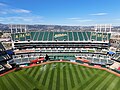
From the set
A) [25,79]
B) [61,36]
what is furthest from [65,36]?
[25,79]

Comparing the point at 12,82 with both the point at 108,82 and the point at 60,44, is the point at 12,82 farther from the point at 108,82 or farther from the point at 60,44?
the point at 60,44

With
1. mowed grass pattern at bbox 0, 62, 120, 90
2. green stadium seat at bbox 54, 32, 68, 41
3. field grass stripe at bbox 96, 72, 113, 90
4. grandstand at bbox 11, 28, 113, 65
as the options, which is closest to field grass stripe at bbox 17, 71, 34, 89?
mowed grass pattern at bbox 0, 62, 120, 90

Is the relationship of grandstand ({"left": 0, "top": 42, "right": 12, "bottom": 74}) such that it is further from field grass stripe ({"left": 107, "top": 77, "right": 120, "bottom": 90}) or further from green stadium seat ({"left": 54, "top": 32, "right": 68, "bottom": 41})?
field grass stripe ({"left": 107, "top": 77, "right": 120, "bottom": 90})

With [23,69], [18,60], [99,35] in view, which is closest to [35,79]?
[23,69]

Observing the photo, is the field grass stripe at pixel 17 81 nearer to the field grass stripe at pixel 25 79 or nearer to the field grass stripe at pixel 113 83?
the field grass stripe at pixel 25 79

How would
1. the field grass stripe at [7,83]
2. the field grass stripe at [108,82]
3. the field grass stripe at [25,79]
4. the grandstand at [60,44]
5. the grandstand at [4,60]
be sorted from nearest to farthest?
the field grass stripe at [108,82] → the field grass stripe at [7,83] → the field grass stripe at [25,79] → the grandstand at [4,60] → the grandstand at [60,44]

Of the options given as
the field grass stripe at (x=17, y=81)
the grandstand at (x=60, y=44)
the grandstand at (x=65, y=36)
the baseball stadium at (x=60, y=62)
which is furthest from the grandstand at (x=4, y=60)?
the grandstand at (x=65, y=36)

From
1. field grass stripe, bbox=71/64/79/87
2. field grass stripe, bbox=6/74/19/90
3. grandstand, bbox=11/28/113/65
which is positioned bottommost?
field grass stripe, bbox=6/74/19/90

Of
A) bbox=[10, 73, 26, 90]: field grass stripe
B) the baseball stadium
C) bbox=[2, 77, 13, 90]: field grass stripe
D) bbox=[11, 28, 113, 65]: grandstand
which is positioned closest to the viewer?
bbox=[10, 73, 26, 90]: field grass stripe

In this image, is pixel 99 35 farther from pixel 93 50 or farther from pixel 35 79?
pixel 35 79

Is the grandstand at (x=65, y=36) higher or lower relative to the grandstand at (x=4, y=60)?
higher
